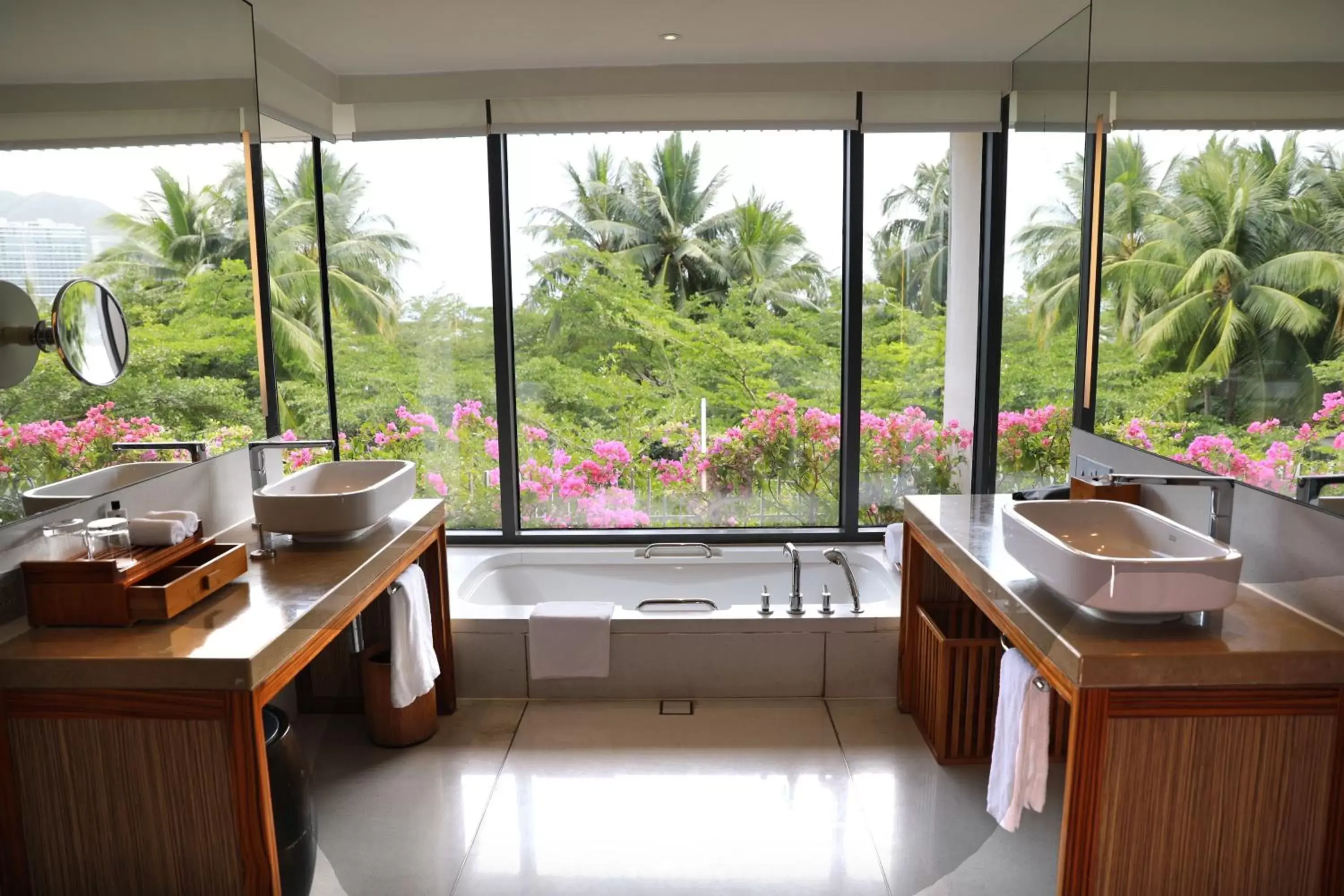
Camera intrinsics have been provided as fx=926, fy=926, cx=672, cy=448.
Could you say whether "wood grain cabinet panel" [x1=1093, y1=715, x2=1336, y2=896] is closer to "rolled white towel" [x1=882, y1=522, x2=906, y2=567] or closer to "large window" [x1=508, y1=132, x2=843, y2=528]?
"rolled white towel" [x1=882, y1=522, x2=906, y2=567]

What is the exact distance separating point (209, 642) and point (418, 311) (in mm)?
2721

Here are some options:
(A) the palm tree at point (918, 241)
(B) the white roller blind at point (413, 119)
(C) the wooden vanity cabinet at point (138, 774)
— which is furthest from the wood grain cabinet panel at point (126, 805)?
(A) the palm tree at point (918, 241)

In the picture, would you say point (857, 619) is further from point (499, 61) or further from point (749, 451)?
point (499, 61)

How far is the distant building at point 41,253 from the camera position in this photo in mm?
1960

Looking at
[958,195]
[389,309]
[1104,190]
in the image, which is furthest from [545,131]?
[1104,190]

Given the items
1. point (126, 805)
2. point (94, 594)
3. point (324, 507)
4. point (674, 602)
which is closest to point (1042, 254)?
point (674, 602)

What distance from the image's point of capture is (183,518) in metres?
2.30

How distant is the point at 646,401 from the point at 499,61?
1.65 meters

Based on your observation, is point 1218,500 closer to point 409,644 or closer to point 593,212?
point 409,644

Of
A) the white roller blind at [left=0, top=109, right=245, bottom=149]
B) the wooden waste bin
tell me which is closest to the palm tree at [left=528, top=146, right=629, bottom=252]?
the white roller blind at [left=0, top=109, right=245, bottom=149]

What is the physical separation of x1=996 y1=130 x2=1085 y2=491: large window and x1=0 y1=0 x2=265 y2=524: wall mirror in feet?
9.13

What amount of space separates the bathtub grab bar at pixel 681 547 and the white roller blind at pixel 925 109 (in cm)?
194

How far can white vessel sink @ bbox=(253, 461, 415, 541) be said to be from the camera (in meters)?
2.56

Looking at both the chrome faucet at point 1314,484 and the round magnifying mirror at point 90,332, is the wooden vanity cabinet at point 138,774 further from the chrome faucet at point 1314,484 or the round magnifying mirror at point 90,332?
the chrome faucet at point 1314,484
